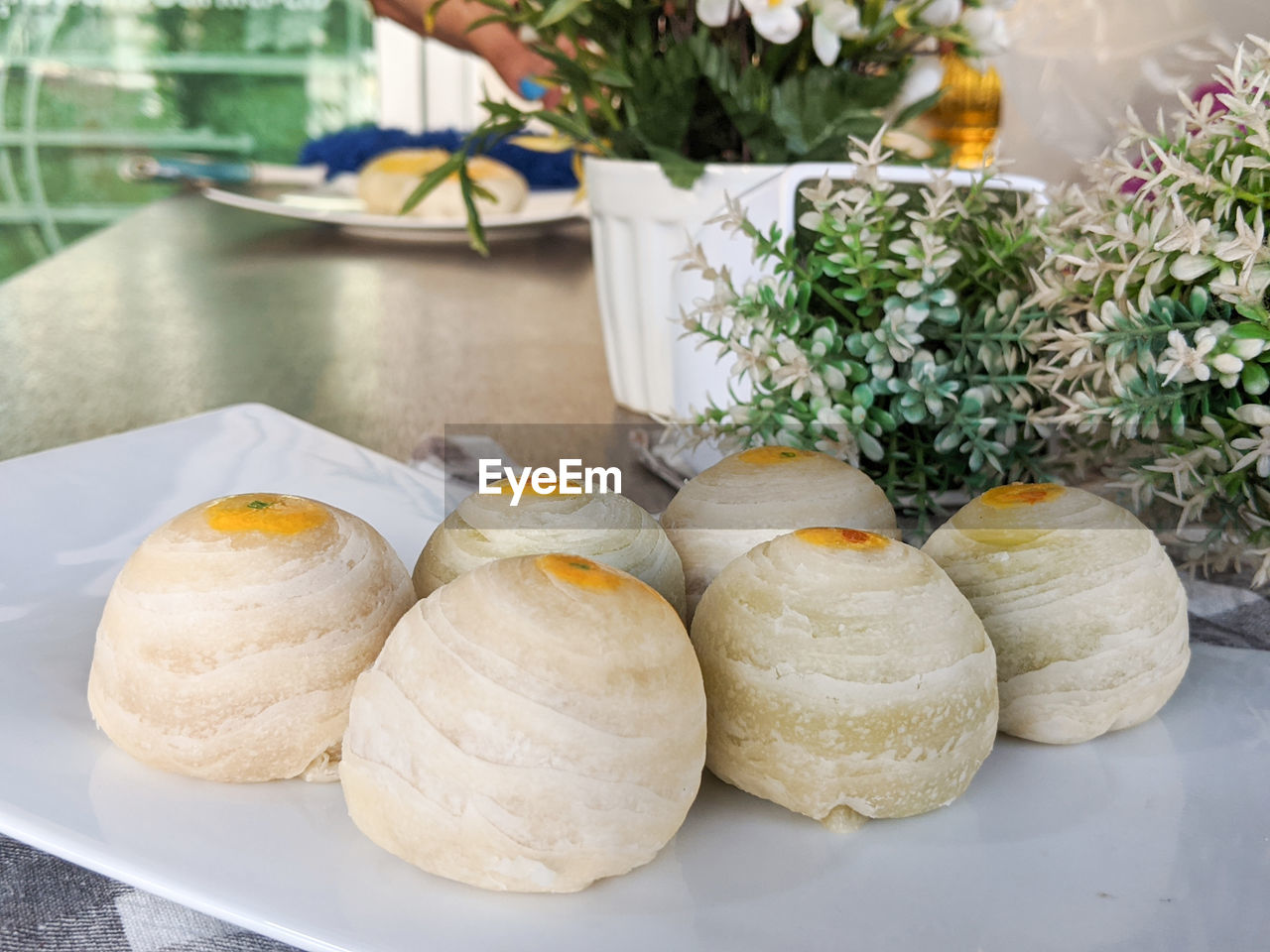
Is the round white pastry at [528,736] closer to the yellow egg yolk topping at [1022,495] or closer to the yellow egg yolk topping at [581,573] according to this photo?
the yellow egg yolk topping at [581,573]

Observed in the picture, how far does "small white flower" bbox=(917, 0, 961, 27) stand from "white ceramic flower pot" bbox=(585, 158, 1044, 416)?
0.10 metres

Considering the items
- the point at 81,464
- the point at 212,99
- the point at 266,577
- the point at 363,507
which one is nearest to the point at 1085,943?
the point at 266,577

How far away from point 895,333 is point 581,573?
0.25 meters

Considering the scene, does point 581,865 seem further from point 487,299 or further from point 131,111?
point 131,111

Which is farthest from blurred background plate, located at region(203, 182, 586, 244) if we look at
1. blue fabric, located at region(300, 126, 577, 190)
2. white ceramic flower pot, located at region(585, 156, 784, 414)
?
white ceramic flower pot, located at region(585, 156, 784, 414)

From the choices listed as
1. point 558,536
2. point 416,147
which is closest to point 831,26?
point 558,536

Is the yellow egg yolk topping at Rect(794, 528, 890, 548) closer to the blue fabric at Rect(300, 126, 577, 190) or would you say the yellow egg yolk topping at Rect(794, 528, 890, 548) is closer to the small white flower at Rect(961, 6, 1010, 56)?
the small white flower at Rect(961, 6, 1010, 56)

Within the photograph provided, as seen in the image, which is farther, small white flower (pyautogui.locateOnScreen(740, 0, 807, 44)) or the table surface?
the table surface

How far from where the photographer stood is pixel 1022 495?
1.24 feet

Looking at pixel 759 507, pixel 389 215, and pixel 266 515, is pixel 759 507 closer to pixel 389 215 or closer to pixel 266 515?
pixel 266 515

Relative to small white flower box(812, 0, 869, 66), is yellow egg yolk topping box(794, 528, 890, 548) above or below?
below

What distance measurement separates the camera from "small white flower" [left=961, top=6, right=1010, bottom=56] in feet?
2.27

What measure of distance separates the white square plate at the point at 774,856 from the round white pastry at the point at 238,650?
11 mm

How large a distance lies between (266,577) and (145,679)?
0.15 ft
